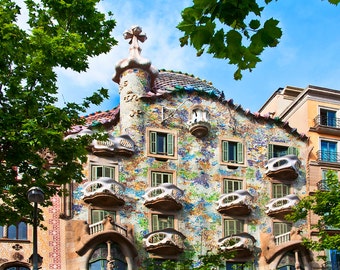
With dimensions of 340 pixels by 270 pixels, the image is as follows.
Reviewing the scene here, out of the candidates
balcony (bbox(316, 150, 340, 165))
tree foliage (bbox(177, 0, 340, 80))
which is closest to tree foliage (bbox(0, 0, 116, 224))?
tree foliage (bbox(177, 0, 340, 80))

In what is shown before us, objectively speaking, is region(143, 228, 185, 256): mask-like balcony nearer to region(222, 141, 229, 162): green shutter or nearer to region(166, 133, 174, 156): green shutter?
region(166, 133, 174, 156): green shutter

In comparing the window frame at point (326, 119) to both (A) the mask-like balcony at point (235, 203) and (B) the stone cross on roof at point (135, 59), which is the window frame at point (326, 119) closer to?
(A) the mask-like balcony at point (235, 203)

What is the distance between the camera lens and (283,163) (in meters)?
34.6

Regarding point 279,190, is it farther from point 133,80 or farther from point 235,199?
point 133,80

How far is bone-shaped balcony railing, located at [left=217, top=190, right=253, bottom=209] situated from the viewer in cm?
3260

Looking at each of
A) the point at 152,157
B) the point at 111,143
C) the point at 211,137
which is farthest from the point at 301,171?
the point at 111,143

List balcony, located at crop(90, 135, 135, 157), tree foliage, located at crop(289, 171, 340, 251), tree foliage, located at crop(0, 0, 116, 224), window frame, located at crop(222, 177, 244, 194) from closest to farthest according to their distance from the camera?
tree foliage, located at crop(0, 0, 116, 224) → tree foliage, located at crop(289, 171, 340, 251) → balcony, located at crop(90, 135, 135, 157) → window frame, located at crop(222, 177, 244, 194)

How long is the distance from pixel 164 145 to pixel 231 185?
400 centimetres

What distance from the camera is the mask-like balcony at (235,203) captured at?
32597mm

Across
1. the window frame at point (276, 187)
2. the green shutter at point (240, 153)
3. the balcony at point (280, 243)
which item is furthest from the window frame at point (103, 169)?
the window frame at point (276, 187)

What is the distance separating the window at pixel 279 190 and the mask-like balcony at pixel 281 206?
83 centimetres

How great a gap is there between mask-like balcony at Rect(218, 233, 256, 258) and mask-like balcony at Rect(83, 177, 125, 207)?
5287 millimetres

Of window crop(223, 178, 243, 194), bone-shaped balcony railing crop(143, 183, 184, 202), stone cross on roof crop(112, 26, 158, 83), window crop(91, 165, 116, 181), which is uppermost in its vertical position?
stone cross on roof crop(112, 26, 158, 83)

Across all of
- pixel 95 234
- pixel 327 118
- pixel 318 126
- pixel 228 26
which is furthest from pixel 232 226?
pixel 228 26
